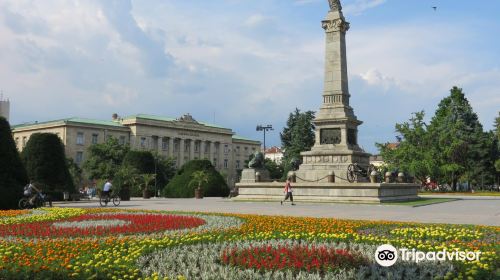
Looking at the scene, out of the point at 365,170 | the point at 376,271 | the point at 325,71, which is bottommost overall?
the point at 376,271

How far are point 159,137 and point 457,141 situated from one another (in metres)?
62.8

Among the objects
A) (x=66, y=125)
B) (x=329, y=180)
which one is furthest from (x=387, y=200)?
(x=66, y=125)

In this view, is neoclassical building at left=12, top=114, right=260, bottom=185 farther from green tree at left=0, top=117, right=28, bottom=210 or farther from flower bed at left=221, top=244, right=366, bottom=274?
flower bed at left=221, top=244, right=366, bottom=274

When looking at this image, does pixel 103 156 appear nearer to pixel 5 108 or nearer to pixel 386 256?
pixel 5 108

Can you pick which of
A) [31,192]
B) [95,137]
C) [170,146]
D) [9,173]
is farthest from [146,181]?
[170,146]

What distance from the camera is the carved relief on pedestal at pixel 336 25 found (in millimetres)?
33844

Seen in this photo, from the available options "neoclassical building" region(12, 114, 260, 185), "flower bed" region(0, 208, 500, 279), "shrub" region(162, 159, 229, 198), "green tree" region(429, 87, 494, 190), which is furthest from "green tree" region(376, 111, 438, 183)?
"flower bed" region(0, 208, 500, 279)

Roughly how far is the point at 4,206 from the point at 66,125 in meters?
72.7

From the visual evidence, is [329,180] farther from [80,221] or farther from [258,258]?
[258,258]

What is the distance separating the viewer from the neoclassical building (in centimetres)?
9531

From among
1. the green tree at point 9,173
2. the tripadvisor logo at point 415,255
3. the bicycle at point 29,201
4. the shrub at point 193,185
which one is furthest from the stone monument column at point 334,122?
the tripadvisor logo at point 415,255

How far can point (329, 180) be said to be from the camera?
30.2 metres

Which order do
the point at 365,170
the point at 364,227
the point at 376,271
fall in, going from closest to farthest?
1. the point at 376,271
2. the point at 364,227
3. the point at 365,170

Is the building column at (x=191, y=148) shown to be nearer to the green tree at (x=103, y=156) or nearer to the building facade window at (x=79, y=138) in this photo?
the building facade window at (x=79, y=138)
